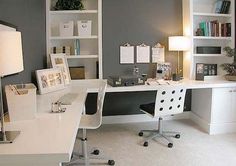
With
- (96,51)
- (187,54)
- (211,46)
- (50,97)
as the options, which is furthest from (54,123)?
(211,46)

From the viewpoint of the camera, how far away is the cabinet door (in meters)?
3.56

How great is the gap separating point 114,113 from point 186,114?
1261 millimetres

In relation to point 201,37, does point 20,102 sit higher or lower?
lower

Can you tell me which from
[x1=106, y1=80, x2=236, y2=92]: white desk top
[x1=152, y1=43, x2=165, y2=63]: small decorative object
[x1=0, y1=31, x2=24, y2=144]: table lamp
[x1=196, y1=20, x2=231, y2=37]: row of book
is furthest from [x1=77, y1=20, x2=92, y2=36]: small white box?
[x1=0, y1=31, x2=24, y2=144]: table lamp

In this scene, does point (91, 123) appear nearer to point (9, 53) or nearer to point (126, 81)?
point (126, 81)

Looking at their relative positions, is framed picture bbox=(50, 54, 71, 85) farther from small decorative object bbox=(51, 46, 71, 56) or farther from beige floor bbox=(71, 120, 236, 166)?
beige floor bbox=(71, 120, 236, 166)

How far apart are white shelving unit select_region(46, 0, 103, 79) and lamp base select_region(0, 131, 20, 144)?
Result: 7.84 feet

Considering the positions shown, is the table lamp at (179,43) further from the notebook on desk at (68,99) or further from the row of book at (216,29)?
the notebook on desk at (68,99)

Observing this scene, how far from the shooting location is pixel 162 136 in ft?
11.0

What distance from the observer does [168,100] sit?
10.5ft

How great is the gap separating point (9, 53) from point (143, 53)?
9.90ft

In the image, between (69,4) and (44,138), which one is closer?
(44,138)

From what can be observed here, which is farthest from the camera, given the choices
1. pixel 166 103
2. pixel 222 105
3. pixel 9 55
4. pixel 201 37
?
pixel 201 37

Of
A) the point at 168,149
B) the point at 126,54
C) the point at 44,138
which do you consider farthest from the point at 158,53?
the point at 44,138
